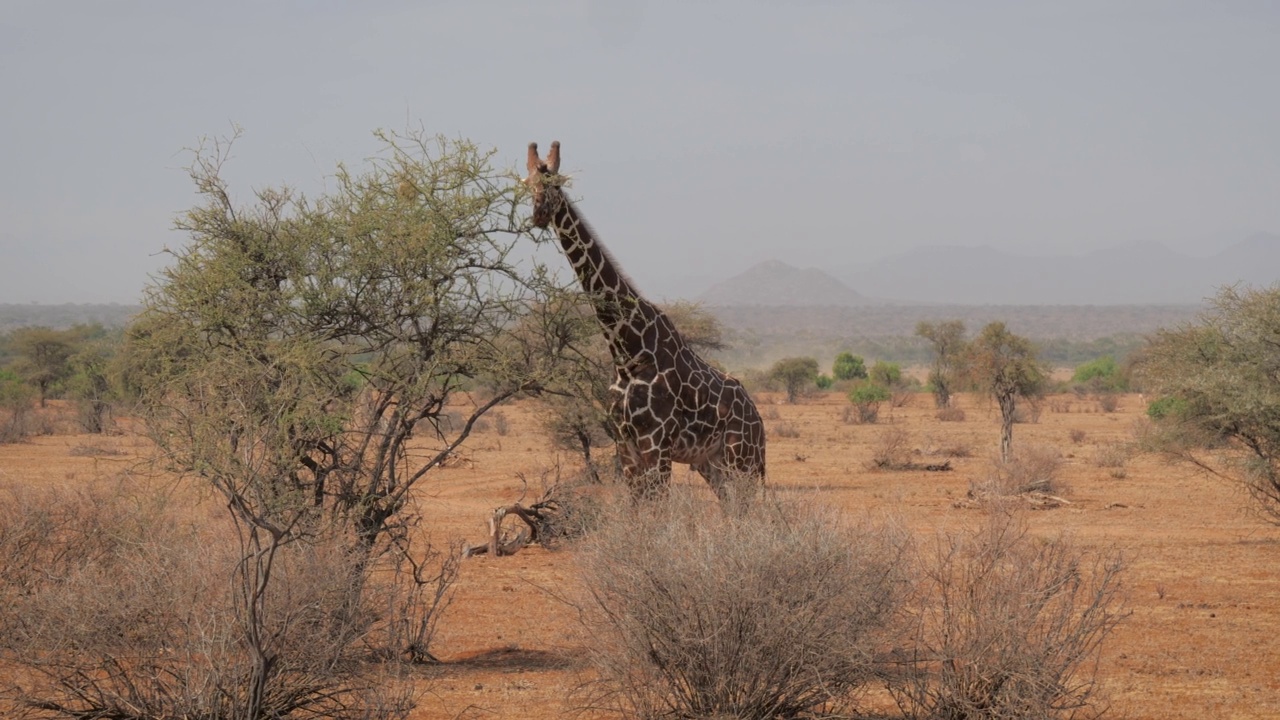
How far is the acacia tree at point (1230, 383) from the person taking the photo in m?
13.1

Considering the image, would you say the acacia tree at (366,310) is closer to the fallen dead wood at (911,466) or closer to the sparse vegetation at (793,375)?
the fallen dead wood at (911,466)

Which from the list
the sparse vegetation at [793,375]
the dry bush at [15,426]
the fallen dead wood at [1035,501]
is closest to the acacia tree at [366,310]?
the fallen dead wood at [1035,501]

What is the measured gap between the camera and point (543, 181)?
9.08m

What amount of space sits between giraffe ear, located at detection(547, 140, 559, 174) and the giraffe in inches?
7.0

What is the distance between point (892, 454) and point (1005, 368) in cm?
281

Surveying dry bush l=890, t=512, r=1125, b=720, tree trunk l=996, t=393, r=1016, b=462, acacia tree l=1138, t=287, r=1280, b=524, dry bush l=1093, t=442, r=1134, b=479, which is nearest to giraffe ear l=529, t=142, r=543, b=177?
dry bush l=890, t=512, r=1125, b=720

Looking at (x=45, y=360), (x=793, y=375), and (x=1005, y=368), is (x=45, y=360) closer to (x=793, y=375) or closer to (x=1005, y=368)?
(x=793, y=375)

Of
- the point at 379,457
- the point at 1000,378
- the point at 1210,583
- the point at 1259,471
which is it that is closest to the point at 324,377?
the point at 379,457

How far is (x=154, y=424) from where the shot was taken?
575 centimetres

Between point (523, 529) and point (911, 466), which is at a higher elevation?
point (523, 529)

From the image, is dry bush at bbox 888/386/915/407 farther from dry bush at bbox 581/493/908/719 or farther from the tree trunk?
dry bush at bbox 581/493/908/719

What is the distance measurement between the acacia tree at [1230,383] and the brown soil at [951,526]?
109cm

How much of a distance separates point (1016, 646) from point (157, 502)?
4.69 metres

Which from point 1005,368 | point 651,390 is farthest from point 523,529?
point 1005,368
